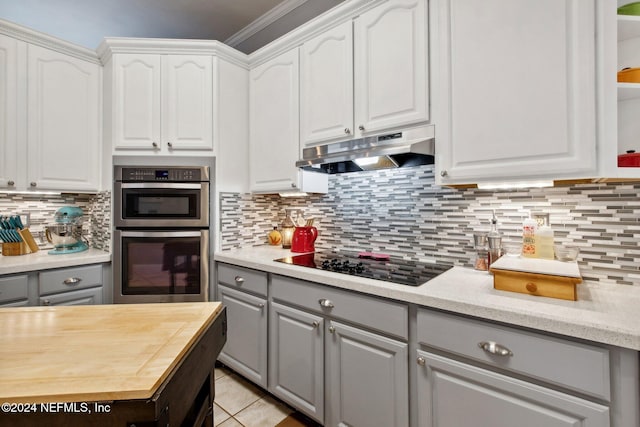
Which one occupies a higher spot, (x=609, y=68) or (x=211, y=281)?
(x=609, y=68)

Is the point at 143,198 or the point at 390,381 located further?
the point at 143,198

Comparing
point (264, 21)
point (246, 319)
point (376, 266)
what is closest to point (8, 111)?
point (264, 21)

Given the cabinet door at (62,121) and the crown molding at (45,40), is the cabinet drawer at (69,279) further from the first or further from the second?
the crown molding at (45,40)

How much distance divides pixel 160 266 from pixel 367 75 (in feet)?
6.29

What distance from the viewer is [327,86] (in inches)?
75.6

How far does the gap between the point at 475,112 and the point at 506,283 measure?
0.76 m

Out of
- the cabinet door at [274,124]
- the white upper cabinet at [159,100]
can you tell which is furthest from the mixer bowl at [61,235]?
the cabinet door at [274,124]

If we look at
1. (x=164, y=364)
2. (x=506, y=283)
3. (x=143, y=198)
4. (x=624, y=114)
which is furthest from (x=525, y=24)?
(x=143, y=198)

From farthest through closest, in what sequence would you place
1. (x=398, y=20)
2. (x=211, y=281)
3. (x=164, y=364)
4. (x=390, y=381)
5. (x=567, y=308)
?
(x=211, y=281) → (x=398, y=20) → (x=390, y=381) → (x=567, y=308) → (x=164, y=364)

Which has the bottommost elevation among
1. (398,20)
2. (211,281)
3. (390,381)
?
(390,381)

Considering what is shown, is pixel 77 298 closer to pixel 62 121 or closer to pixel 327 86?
pixel 62 121

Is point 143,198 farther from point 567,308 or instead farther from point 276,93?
point 567,308

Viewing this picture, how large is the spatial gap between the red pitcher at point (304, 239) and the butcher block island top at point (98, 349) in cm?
115

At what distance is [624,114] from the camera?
1295 mm
